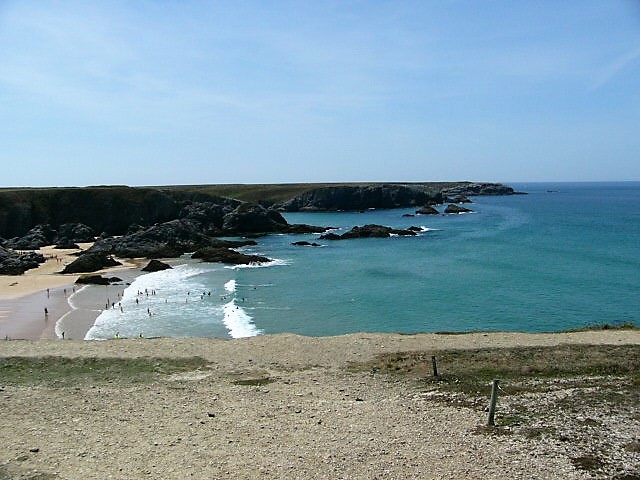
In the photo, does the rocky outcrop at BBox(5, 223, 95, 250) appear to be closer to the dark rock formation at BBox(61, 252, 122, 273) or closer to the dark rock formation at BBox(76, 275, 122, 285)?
the dark rock formation at BBox(61, 252, 122, 273)

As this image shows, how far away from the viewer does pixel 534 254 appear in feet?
227

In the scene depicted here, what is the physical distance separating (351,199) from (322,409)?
14193cm

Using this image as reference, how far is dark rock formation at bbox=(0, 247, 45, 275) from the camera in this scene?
61.3 metres

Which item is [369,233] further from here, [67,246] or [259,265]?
[67,246]

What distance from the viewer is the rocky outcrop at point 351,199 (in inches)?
6230

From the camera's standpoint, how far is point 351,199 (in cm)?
15800

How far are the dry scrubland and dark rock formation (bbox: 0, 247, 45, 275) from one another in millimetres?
40555

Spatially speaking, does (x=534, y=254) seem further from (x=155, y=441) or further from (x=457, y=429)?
(x=155, y=441)

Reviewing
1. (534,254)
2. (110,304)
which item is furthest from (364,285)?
(534,254)

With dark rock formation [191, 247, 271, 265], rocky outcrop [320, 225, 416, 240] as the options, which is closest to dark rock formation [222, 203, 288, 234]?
rocky outcrop [320, 225, 416, 240]

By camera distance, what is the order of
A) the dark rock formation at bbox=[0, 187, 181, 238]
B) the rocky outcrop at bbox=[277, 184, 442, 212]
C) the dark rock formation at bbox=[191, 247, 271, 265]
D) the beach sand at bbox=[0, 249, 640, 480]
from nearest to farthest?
the beach sand at bbox=[0, 249, 640, 480], the dark rock formation at bbox=[191, 247, 271, 265], the dark rock formation at bbox=[0, 187, 181, 238], the rocky outcrop at bbox=[277, 184, 442, 212]

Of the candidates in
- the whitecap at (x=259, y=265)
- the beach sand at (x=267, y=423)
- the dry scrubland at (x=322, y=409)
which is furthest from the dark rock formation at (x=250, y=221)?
the beach sand at (x=267, y=423)

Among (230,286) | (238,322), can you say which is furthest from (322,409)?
(230,286)

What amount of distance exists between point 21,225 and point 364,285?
69.0 metres
